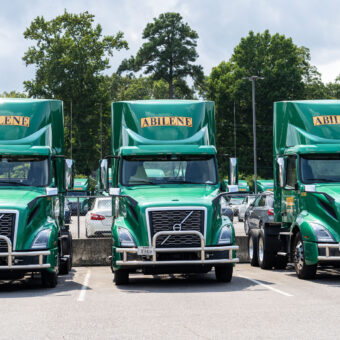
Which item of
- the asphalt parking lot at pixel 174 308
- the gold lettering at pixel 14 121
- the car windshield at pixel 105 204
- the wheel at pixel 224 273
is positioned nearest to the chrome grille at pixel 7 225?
the asphalt parking lot at pixel 174 308

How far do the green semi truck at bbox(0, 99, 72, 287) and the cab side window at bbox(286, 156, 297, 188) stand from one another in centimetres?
465

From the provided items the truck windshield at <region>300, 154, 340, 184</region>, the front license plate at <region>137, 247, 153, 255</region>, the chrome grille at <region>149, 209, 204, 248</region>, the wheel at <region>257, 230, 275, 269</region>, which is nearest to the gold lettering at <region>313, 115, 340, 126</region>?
the truck windshield at <region>300, 154, 340, 184</region>

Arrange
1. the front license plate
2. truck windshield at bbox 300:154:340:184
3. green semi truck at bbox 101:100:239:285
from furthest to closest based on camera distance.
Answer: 1. truck windshield at bbox 300:154:340:184
2. green semi truck at bbox 101:100:239:285
3. the front license plate

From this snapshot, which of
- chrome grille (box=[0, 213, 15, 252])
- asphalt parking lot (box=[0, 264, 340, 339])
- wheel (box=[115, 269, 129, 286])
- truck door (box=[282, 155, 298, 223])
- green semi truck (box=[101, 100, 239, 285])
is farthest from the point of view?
truck door (box=[282, 155, 298, 223])

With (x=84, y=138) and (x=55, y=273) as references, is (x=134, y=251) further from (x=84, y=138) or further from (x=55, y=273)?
(x=84, y=138)

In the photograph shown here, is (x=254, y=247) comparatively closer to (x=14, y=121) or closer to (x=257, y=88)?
(x=14, y=121)

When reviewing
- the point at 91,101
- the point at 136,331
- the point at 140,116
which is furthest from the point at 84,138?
the point at 136,331

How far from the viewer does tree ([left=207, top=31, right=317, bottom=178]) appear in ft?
223

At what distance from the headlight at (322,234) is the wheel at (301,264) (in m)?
0.68

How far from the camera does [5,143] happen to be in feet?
52.9

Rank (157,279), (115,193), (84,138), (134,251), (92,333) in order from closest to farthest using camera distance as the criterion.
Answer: (92,333)
(134,251)
(115,193)
(157,279)
(84,138)

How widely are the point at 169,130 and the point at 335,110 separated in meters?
3.63

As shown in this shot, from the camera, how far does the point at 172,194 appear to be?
50.0 ft

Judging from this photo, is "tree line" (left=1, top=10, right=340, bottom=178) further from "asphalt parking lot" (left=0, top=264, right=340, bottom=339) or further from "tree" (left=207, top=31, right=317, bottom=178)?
"asphalt parking lot" (left=0, top=264, right=340, bottom=339)
